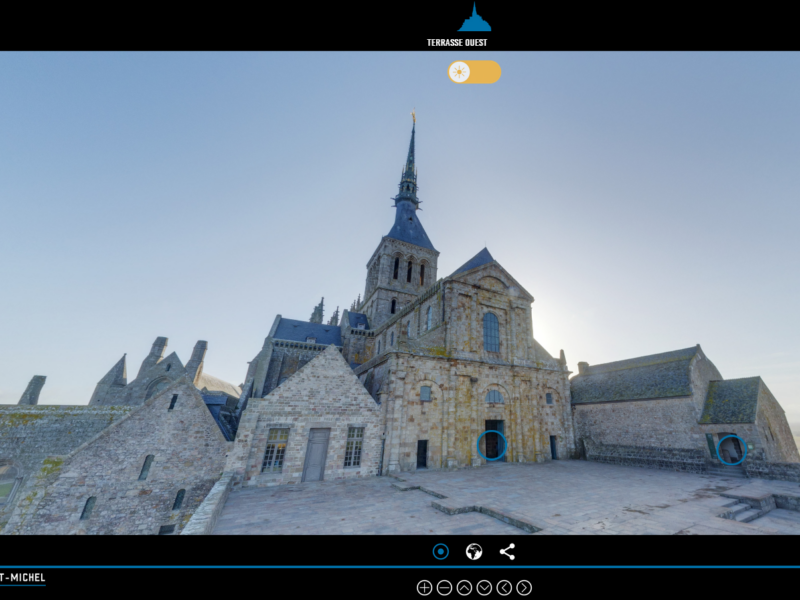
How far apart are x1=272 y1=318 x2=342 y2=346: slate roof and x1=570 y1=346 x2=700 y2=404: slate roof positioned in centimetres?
2268

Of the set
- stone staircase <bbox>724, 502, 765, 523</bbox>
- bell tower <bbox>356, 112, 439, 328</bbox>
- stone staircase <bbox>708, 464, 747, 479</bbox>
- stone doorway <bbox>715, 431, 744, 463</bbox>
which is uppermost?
bell tower <bbox>356, 112, 439, 328</bbox>

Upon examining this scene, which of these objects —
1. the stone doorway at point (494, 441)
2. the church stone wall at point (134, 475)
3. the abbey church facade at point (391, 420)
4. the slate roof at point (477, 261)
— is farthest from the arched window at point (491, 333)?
the church stone wall at point (134, 475)

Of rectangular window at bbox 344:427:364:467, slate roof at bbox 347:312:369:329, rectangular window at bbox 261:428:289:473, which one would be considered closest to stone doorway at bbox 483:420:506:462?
rectangular window at bbox 344:427:364:467

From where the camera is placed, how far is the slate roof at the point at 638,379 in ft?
66.5

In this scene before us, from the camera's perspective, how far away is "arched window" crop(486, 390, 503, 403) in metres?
20.8

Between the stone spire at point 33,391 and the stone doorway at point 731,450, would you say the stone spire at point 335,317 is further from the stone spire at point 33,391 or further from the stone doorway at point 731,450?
the stone doorway at point 731,450
